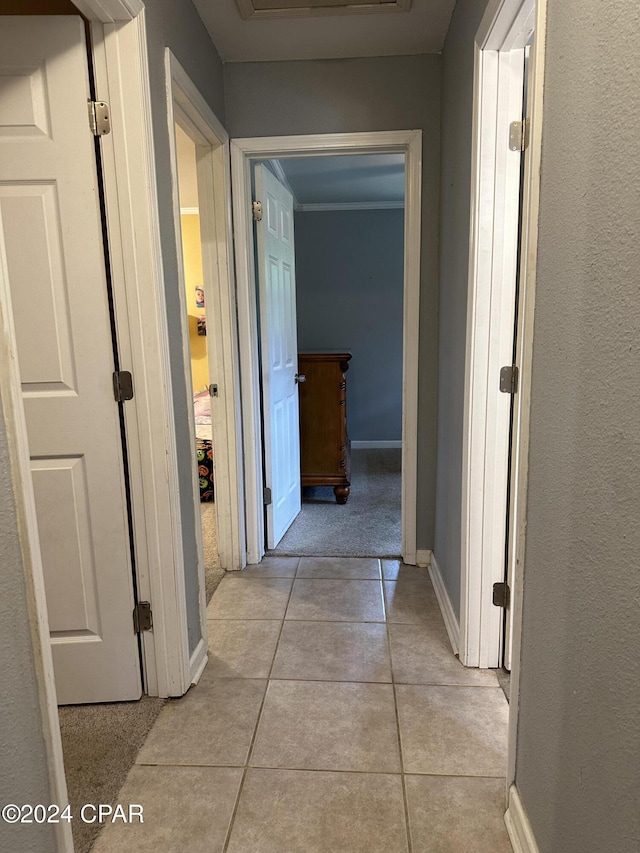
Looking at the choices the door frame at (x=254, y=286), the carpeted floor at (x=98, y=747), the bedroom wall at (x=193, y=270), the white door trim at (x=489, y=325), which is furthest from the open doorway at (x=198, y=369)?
the white door trim at (x=489, y=325)

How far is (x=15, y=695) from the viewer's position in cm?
95

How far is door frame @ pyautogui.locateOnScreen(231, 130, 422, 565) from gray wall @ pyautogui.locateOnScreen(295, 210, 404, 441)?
2446mm

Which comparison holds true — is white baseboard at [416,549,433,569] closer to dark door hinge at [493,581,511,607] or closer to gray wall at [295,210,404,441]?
dark door hinge at [493,581,511,607]

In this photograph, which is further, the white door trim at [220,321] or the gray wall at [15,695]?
the white door trim at [220,321]

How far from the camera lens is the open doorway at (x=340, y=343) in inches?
117

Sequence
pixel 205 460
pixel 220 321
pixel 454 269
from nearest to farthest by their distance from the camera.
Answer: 1. pixel 454 269
2. pixel 220 321
3. pixel 205 460

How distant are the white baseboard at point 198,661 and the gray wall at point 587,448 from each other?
112 cm

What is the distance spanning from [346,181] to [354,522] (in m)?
2.56

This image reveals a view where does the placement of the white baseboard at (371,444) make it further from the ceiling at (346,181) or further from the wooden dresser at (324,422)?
the ceiling at (346,181)

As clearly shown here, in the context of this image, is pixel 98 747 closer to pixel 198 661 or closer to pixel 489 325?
pixel 198 661

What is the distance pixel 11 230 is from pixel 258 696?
5.26 feet

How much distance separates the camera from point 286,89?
243 cm

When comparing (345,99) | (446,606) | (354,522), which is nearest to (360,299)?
(354,522)

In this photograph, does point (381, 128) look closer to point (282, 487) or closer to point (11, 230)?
point (11, 230)
